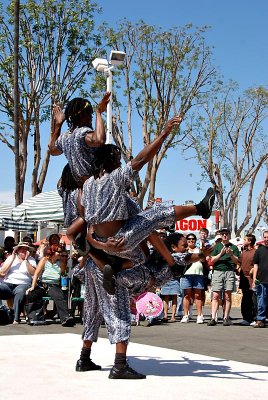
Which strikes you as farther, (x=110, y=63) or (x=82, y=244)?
(x=110, y=63)

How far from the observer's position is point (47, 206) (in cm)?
1598

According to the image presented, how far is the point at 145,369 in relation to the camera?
21.1 feet

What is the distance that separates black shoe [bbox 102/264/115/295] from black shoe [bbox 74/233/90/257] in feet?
0.93

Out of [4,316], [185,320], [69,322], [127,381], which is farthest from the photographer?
[185,320]

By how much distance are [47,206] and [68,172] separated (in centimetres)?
958

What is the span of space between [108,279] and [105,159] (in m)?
1.00

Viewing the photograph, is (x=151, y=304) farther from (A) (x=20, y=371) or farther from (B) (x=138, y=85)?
(B) (x=138, y=85)

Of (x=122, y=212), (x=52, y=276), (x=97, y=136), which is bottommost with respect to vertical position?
(x=52, y=276)

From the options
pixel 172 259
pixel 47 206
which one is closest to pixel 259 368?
pixel 172 259

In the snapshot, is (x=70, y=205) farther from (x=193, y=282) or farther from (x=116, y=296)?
(x=193, y=282)

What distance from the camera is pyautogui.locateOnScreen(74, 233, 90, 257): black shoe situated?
5.94 meters

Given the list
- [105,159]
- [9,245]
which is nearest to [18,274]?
Answer: [9,245]

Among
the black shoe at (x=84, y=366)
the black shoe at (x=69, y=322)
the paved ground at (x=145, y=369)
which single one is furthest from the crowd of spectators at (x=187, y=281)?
the black shoe at (x=84, y=366)

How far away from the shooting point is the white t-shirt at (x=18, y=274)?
13250 millimetres
